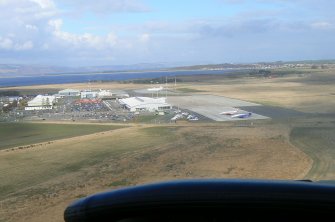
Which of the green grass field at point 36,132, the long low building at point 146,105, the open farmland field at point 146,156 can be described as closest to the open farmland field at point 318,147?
the open farmland field at point 146,156

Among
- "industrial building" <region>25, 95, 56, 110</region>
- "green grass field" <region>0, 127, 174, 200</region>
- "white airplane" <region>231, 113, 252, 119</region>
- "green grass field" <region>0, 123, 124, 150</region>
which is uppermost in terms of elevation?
"green grass field" <region>0, 127, 174, 200</region>

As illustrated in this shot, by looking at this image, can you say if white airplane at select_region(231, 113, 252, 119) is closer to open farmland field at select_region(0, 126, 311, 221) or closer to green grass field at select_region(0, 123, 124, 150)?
open farmland field at select_region(0, 126, 311, 221)

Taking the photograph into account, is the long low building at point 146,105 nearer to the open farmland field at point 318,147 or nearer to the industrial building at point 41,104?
the industrial building at point 41,104

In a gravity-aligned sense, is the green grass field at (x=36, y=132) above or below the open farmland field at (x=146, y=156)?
below

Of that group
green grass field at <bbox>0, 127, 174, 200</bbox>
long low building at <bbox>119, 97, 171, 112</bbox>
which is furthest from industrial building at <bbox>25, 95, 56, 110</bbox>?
green grass field at <bbox>0, 127, 174, 200</bbox>

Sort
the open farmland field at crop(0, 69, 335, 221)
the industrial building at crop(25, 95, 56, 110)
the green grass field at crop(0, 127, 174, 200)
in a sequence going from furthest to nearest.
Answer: the industrial building at crop(25, 95, 56, 110)
the green grass field at crop(0, 127, 174, 200)
the open farmland field at crop(0, 69, 335, 221)

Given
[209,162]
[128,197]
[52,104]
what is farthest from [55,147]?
[52,104]

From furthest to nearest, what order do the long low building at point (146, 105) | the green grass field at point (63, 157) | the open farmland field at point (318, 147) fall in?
the long low building at point (146, 105) < the green grass field at point (63, 157) < the open farmland field at point (318, 147)
